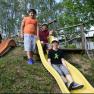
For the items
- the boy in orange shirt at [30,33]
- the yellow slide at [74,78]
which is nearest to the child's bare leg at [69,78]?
the yellow slide at [74,78]

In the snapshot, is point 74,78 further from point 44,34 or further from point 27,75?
point 44,34

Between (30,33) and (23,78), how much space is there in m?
1.99

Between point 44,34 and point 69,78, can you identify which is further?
point 44,34

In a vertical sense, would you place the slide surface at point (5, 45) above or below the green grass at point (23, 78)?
above

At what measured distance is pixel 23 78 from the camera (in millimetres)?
11711

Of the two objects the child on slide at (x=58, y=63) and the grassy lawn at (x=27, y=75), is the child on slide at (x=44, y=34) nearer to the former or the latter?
the grassy lawn at (x=27, y=75)

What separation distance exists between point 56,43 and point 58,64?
26.5 inches

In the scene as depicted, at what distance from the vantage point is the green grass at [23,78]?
36.3ft

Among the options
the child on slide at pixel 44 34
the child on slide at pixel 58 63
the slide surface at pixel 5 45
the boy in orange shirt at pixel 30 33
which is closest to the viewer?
the child on slide at pixel 58 63

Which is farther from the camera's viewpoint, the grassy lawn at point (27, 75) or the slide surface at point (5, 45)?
the slide surface at point (5, 45)

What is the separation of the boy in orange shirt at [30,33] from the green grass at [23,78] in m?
0.42

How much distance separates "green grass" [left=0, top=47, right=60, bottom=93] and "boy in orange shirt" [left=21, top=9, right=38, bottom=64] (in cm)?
42

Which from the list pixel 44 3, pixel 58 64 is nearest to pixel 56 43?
pixel 58 64

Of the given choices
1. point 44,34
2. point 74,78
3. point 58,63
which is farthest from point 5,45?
point 74,78
